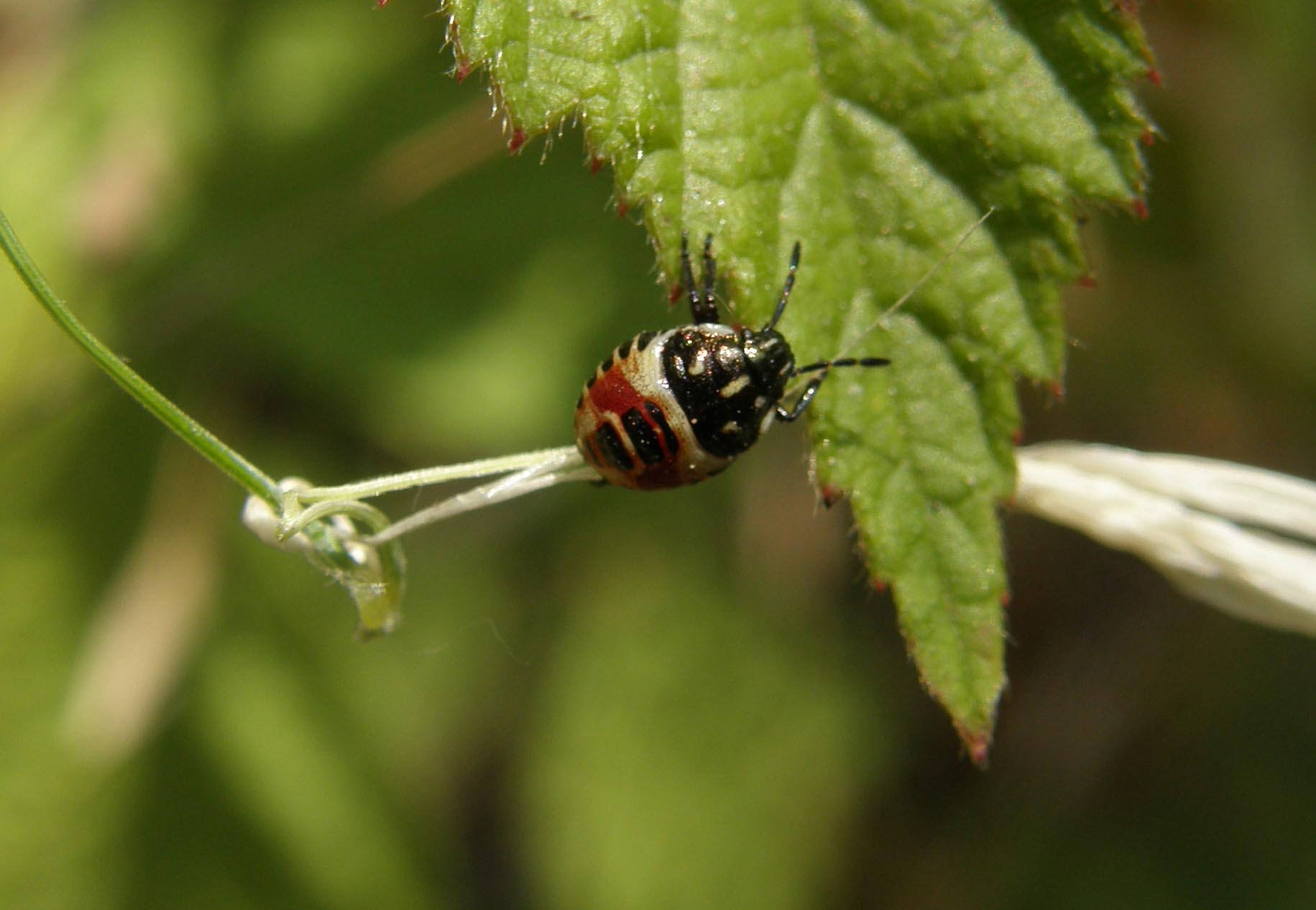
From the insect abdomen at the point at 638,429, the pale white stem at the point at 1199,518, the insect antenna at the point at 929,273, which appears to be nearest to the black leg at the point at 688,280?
the insect abdomen at the point at 638,429

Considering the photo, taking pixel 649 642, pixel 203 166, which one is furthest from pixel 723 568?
pixel 203 166

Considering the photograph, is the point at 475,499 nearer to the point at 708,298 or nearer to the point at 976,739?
the point at 708,298

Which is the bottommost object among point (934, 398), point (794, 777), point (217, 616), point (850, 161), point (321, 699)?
point (794, 777)

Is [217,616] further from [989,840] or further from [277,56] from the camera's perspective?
[989,840]

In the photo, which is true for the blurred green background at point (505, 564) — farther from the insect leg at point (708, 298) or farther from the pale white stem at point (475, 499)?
the pale white stem at point (475, 499)

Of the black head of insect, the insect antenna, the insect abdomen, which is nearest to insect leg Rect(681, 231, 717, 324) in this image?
the black head of insect

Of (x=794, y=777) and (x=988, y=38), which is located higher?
(x=988, y=38)
